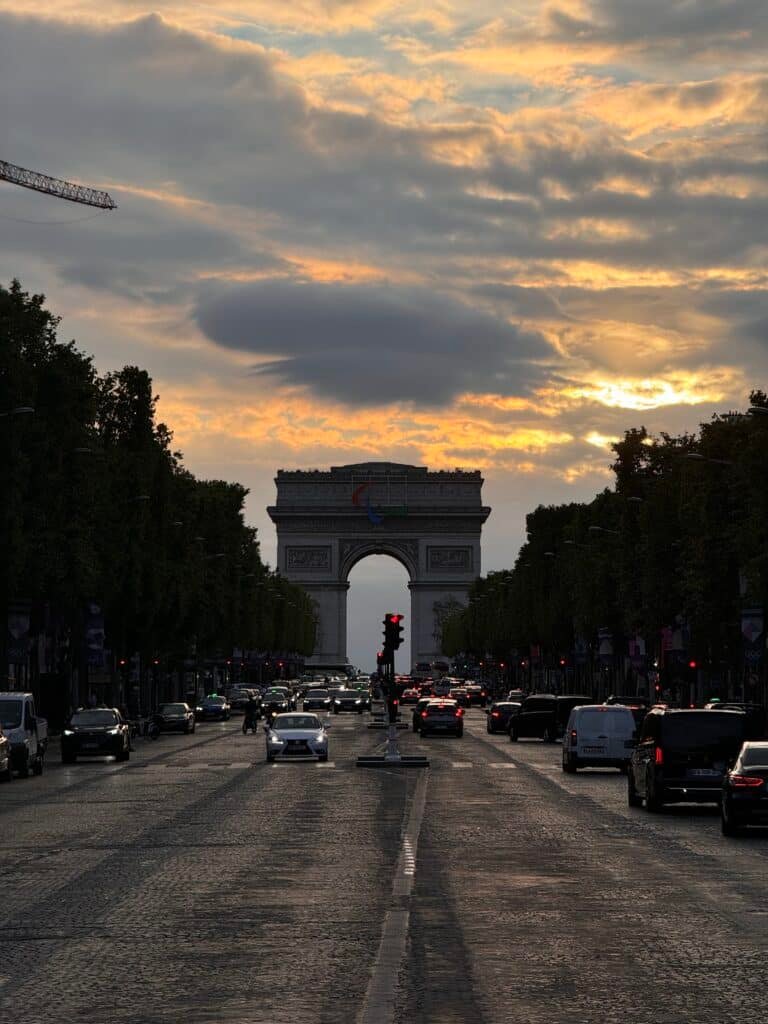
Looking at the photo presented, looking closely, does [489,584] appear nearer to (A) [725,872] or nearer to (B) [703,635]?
(B) [703,635]

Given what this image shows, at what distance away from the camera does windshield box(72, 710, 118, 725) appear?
5581 centimetres

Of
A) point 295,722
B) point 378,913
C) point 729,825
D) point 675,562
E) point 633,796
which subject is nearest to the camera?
point 378,913

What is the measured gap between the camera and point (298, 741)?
53.6m

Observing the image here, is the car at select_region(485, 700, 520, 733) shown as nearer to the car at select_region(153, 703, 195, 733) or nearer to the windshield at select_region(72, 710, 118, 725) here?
the car at select_region(153, 703, 195, 733)

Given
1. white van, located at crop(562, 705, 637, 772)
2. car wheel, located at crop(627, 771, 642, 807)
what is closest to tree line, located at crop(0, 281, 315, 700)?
white van, located at crop(562, 705, 637, 772)

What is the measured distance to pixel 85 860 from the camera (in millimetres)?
22172

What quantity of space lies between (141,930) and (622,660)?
94468 mm

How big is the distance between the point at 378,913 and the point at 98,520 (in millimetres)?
56599

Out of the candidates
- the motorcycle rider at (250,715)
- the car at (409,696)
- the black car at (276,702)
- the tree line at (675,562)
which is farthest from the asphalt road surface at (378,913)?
the car at (409,696)

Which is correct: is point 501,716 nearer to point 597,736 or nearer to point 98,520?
point 98,520

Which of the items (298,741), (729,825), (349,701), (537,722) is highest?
(349,701)

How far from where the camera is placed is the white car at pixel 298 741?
175ft

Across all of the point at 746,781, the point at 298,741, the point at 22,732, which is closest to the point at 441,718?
the point at 298,741

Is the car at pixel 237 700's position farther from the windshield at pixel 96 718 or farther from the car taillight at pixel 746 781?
the car taillight at pixel 746 781
